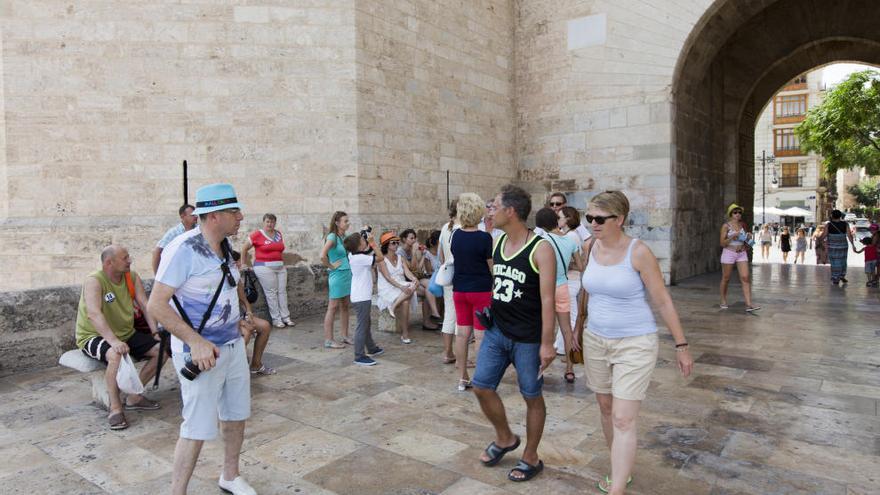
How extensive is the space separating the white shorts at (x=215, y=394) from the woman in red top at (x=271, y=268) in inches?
185

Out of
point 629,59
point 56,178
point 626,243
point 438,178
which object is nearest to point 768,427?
point 626,243

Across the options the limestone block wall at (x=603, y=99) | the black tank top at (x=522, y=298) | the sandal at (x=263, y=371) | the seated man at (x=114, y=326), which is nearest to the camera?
the black tank top at (x=522, y=298)

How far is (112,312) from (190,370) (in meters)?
2.15

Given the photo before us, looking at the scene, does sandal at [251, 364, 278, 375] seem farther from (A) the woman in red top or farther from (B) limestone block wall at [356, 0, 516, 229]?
(B) limestone block wall at [356, 0, 516, 229]

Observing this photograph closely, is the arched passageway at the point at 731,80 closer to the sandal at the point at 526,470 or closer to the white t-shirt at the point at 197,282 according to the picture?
the sandal at the point at 526,470

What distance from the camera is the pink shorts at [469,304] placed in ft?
15.2

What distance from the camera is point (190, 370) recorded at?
271 centimetres

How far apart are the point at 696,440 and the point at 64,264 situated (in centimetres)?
893

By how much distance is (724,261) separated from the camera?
8.30m

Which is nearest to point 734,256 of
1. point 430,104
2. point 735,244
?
point 735,244

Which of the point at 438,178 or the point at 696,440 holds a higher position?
the point at 438,178

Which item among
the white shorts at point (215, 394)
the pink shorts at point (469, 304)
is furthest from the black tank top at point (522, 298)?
the white shorts at point (215, 394)

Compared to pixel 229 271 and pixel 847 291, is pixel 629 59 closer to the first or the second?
pixel 847 291

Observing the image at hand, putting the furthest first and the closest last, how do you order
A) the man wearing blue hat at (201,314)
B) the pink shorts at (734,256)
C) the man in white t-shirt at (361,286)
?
the pink shorts at (734,256), the man in white t-shirt at (361,286), the man wearing blue hat at (201,314)
